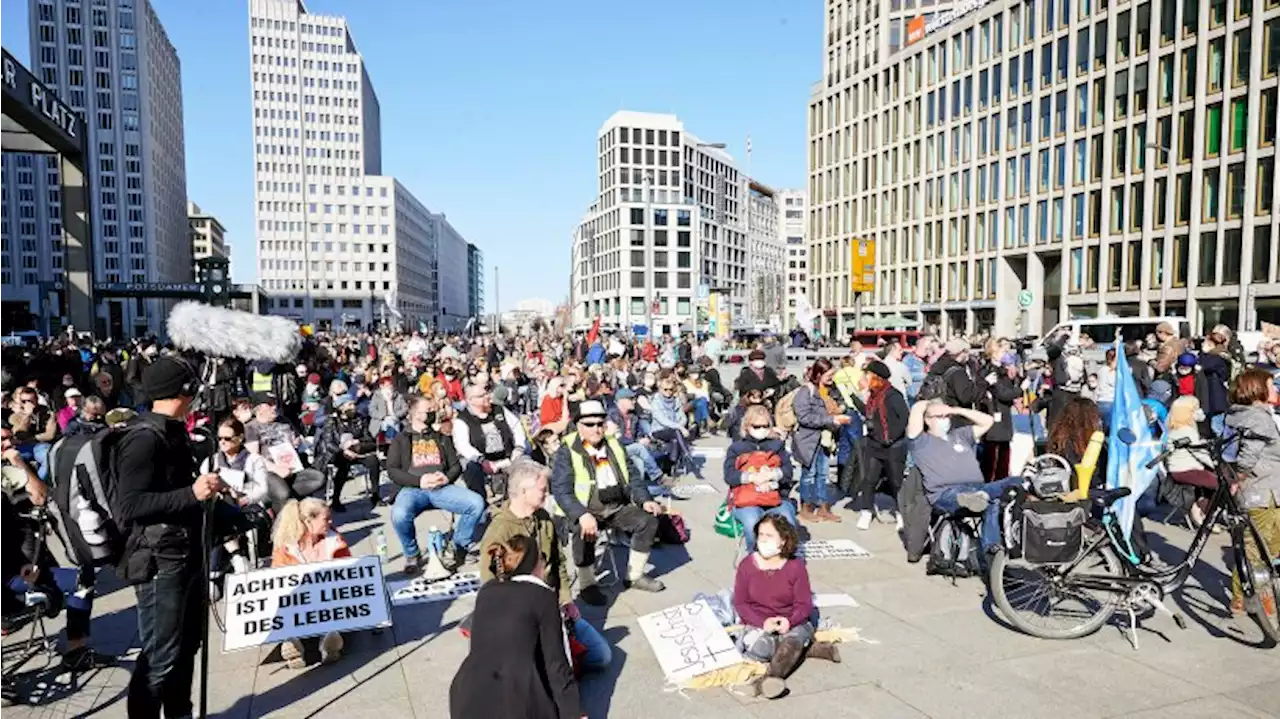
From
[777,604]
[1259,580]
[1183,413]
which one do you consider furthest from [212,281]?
[1259,580]

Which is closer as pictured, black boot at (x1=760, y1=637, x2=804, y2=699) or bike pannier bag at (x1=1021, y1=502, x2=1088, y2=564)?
black boot at (x1=760, y1=637, x2=804, y2=699)

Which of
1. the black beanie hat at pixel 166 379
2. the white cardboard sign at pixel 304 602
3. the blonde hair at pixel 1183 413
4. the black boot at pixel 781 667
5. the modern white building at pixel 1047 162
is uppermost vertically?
the modern white building at pixel 1047 162

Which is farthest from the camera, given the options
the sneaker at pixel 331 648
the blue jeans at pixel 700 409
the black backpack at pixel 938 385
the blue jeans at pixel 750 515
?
the blue jeans at pixel 700 409

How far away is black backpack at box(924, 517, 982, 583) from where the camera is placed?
22.8 feet

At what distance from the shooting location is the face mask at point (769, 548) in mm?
5137

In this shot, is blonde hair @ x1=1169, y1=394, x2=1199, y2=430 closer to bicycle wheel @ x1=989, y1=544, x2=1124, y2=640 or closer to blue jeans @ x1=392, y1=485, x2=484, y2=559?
bicycle wheel @ x1=989, y1=544, x2=1124, y2=640

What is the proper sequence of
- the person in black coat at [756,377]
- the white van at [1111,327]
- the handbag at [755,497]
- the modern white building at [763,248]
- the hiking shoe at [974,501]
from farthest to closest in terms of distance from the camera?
the modern white building at [763,248] → the white van at [1111,327] → the person in black coat at [756,377] → the handbag at [755,497] → the hiking shoe at [974,501]

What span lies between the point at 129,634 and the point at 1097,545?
7.05 metres

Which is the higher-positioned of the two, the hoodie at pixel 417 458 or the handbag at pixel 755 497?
the hoodie at pixel 417 458

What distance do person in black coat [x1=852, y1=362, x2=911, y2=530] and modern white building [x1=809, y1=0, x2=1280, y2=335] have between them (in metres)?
23.4

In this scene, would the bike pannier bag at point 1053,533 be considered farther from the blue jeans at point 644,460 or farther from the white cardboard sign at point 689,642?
the blue jeans at point 644,460

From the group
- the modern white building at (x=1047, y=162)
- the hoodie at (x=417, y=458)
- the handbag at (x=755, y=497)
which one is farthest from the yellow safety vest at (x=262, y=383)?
the modern white building at (x=1047, y=162)

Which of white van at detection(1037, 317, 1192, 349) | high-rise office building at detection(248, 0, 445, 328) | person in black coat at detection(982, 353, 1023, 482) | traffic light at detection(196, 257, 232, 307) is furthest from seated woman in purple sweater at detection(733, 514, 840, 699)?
high-rise office building at detection(248, 0, 445, 328)

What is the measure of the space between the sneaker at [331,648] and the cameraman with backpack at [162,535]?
4.06ft
